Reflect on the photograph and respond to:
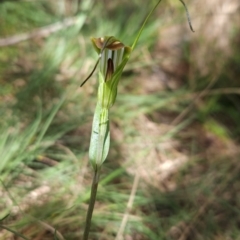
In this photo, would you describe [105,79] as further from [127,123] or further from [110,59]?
[127,123]

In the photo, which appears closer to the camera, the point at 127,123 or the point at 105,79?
the point at 105,79

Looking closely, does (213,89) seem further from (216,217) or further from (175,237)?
(175,237)

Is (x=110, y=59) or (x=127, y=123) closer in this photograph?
(x=110, y=59)

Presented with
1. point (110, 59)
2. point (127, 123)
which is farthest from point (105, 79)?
point (127, 123)

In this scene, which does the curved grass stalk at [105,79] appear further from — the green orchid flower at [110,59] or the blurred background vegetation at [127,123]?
the blurred background vegetation at [127,123]

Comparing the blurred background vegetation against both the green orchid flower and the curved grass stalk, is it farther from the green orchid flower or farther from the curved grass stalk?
the green orchid flower

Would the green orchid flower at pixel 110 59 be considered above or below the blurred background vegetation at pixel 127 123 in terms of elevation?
below

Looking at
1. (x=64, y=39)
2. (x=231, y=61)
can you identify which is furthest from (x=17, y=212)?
(x=231, y=61)

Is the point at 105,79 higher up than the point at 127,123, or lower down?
lower down

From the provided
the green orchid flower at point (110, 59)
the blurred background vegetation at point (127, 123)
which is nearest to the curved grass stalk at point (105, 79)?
the green orchid flower at point (110, 59)
